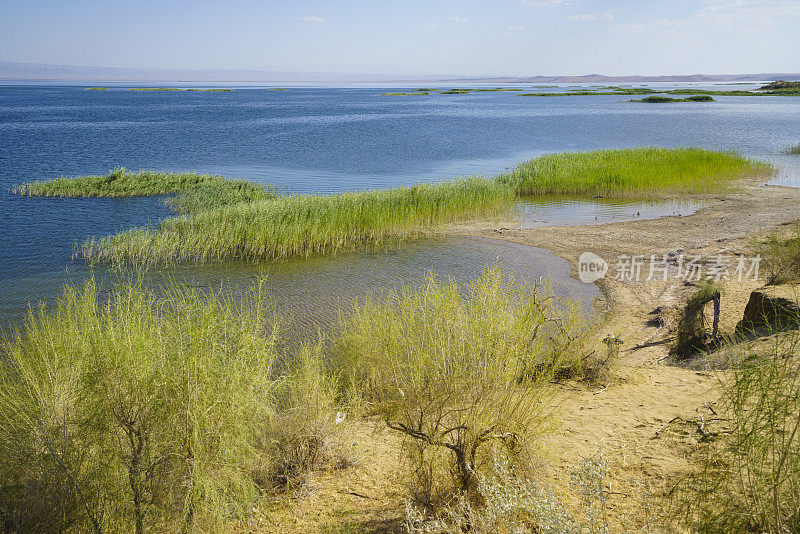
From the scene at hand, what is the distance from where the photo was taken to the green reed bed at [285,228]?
14906 millimetres

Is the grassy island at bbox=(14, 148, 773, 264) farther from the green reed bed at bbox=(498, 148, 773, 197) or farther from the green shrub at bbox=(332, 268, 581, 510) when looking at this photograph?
the green shrub at bbox=(332, 268, 581, 510)

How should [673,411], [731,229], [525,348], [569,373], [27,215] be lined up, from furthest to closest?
[27,215] → [731,229] → [569,373] → [673,411] → [525,348]

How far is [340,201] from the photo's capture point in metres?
18.0

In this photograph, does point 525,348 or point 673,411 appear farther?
point 673,411

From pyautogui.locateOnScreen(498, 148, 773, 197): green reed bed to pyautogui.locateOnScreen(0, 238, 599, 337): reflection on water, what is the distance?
9.07 m

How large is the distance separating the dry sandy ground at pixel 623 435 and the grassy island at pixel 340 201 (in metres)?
7.86

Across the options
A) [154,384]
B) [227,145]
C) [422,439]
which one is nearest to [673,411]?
[422,439]

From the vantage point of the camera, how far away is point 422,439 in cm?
438

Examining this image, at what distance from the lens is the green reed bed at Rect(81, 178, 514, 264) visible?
48.9ft

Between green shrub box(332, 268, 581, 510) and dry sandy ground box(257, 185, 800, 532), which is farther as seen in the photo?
dry sandy ground box(257, 185, 800, 532)

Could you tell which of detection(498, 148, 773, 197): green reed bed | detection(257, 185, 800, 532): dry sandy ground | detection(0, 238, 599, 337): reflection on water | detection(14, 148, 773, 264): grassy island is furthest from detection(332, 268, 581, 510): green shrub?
detection(498, 148, 773, 197): green reed bed

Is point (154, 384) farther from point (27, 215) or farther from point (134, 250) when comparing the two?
point (27, 215)

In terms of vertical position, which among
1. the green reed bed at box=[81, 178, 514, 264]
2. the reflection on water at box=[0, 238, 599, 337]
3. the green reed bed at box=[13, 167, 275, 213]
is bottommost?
the reflection on water at box=[0, 238, 599, 337]

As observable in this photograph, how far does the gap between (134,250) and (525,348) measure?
12850 millimetres
